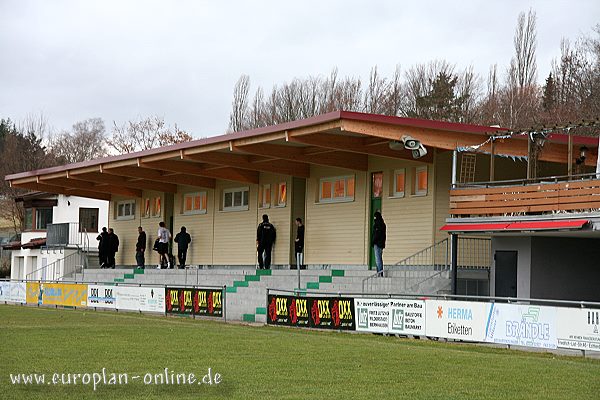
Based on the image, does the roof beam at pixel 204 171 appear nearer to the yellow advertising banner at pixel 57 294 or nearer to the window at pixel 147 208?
the yellow advertising banner at pixel 57 294

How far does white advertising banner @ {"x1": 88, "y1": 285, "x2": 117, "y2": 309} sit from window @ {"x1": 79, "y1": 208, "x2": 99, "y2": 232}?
2221 cm

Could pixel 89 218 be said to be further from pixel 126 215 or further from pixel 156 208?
pixel 156 208

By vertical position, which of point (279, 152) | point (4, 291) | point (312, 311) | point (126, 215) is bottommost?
point (4, 291)

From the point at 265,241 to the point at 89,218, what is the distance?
25.7 meters

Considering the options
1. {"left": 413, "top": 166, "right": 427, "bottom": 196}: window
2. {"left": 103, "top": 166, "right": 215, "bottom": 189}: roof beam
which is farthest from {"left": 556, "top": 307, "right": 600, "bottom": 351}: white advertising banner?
{"left": 103, "top": 166, "right": 215, "bottom": 189}: roof beam

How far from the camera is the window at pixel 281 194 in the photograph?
36969 millimetres

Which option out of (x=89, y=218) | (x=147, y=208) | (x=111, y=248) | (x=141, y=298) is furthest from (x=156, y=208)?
(x=89, y=218)

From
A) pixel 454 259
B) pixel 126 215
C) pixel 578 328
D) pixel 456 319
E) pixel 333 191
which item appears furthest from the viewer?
pixel 126 215

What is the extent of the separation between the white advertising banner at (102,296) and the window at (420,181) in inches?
409

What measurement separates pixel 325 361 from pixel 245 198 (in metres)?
22.9

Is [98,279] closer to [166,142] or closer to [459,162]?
[459,162]

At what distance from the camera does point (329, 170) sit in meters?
34.7

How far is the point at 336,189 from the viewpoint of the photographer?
34.5 meters

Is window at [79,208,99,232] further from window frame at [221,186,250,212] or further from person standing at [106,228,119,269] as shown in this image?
window frame at [221,186,250,212]
